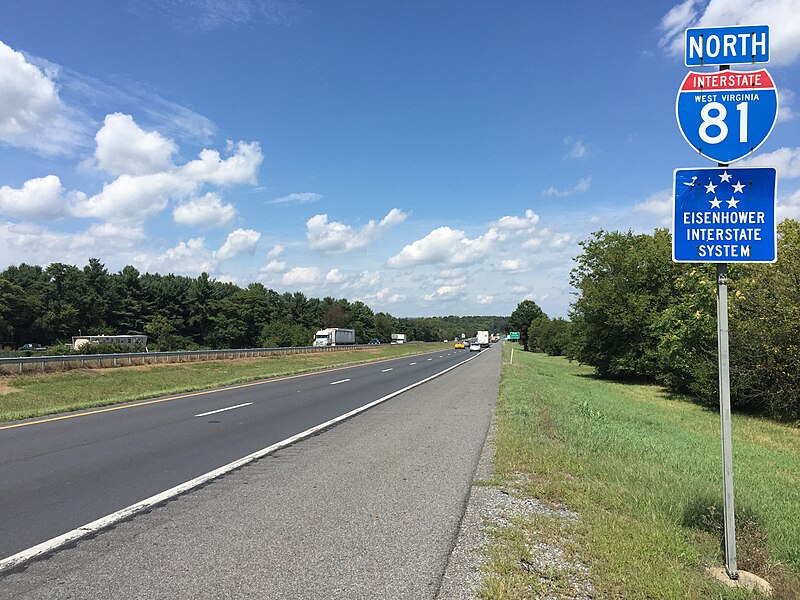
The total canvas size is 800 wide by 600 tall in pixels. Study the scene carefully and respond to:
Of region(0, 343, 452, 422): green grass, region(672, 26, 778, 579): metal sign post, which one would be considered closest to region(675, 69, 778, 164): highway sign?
region(672, 26, 778, 579): metal sign post

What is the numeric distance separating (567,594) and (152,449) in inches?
301

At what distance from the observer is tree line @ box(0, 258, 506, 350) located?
79.2m

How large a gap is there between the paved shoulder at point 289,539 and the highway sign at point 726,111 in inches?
165

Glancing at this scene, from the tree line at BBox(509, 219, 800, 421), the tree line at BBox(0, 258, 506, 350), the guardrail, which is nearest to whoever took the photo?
the tree line at BBox(509, 219, 800, 421)

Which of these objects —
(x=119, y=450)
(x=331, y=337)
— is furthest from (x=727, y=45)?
(x=331, y=337)

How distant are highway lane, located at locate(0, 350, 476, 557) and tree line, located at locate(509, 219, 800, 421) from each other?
12.0m

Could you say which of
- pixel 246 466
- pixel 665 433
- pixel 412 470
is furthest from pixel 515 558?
pixel 665 433

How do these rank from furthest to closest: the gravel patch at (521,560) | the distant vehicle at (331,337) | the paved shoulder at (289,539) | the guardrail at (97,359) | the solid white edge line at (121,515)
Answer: the distant vehicle at (331,337) → the guardrail at (97,359) → the solid white edge line at (121,515) → the paved shoulder at (289,539) → the gravel patch at (521,560)

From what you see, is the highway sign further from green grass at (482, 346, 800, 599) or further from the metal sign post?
green grass at (482, 346, 800, 599)

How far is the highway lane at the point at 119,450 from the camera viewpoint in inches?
230

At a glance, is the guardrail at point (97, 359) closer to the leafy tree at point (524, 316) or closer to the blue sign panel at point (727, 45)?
the blue sign panel at point (727, 45)

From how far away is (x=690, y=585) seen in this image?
12.7ft

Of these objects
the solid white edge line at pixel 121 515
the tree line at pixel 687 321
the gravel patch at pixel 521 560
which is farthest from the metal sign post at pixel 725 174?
the tree line at pixel 687 321

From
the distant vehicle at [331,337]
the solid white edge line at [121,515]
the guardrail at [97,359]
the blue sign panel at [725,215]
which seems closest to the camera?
the blue sign panel at [725,215]
